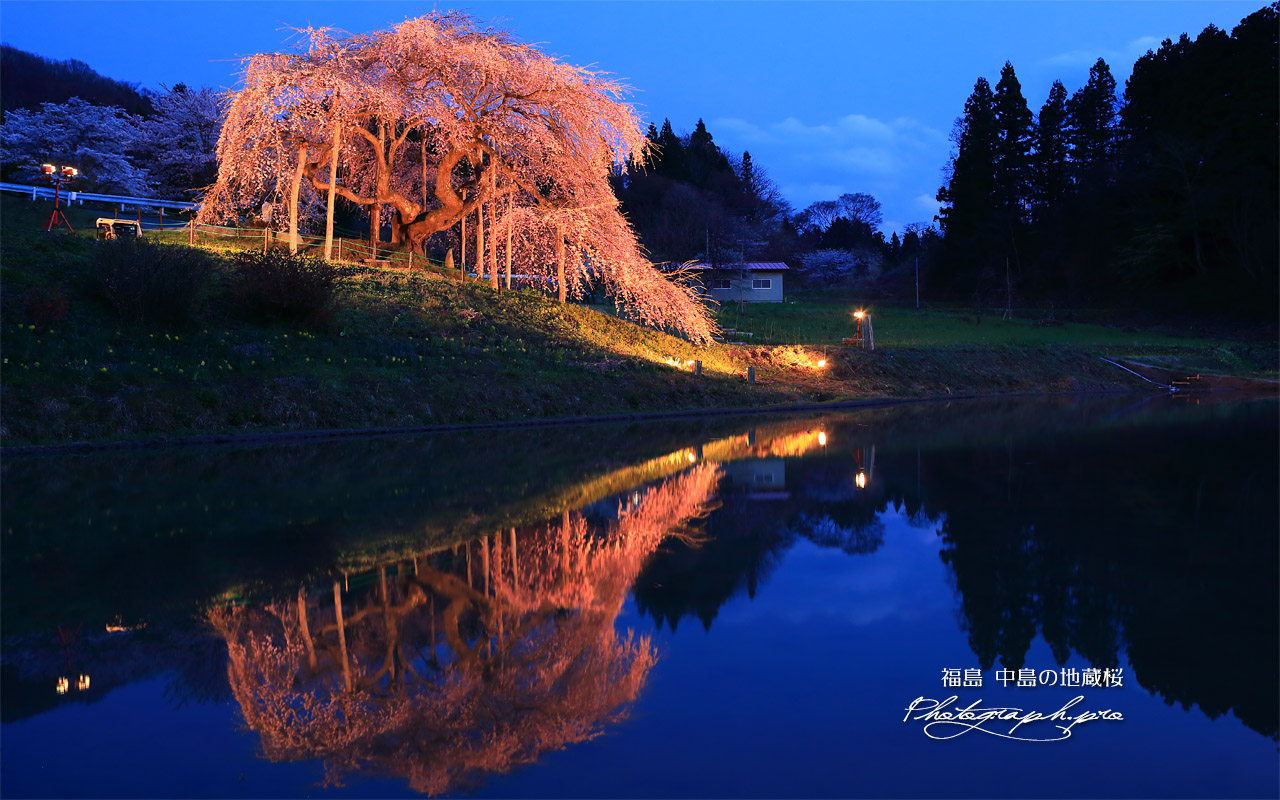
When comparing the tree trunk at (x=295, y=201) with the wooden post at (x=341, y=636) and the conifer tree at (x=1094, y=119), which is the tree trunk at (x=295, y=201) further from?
the conifer tree at (x=1094, y=119)

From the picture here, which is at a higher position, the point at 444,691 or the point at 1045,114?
the point at 1045,114

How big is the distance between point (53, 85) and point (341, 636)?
9642 centimetres

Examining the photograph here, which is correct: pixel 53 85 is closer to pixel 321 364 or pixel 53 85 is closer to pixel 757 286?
pixel 757 286

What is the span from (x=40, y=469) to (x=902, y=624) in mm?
13210

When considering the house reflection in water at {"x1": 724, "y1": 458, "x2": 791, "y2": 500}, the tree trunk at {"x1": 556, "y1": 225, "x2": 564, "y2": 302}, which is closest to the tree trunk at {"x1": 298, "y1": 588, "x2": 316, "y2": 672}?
the house reflection in water at {"x1": 724, "y1": 458, "x2": 791, "y2": 500}

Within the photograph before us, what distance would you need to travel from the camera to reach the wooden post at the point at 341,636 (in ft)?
18.0

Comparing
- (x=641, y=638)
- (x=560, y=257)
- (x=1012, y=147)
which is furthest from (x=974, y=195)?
(x=641, y=638)

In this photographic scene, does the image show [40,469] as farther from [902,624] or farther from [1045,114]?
[1045,114]

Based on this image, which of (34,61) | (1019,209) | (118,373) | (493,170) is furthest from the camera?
(34,61)

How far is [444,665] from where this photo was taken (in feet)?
18.6

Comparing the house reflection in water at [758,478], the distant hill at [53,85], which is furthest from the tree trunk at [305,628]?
the distant hill at [53,85]

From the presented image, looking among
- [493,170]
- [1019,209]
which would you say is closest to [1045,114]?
[1019,209]

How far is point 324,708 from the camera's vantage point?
5102mm

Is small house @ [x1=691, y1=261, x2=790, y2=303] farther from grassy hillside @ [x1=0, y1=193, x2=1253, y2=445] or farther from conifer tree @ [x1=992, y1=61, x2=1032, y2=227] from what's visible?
grassy hillside @ [x1=0, y1=193, x2=1253, y2=445]
